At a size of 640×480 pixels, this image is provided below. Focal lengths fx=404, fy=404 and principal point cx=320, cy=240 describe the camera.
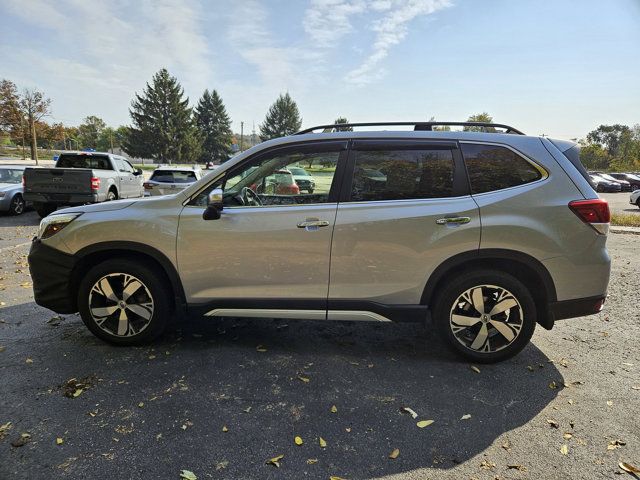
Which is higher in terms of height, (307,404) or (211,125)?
(211,125)

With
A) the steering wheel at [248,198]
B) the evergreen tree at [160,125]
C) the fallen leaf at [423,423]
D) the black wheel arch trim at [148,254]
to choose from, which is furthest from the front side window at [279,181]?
the evergreen tree at [160,125]

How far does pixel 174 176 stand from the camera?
40.2ft

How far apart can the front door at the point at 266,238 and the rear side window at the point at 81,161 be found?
10.9 m

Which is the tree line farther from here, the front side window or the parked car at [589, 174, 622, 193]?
the front side window

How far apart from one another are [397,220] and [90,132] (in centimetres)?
11496

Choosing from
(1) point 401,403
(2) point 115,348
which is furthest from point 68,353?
(1) point 401,403

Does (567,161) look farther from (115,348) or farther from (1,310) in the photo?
(1,310)

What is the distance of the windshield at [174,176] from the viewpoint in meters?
12.2

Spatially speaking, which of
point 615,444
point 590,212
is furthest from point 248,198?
point 615,444

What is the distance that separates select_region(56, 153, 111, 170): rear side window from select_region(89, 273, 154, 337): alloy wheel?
412 inches

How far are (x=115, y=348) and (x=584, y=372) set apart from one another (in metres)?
4.20

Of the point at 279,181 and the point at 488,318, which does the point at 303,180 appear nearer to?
the point at 279,181

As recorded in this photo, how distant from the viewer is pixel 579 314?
11.2 feet

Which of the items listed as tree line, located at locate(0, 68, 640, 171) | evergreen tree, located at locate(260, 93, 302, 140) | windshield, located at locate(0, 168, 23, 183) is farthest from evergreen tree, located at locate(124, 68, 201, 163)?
windshield, located at locate(0, 168, 23, 183)
